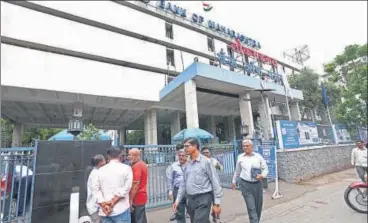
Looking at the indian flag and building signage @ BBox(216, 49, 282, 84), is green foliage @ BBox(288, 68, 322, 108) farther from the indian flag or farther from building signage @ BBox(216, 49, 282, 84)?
the indian flag

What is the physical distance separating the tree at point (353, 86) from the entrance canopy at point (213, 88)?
13.0 ft

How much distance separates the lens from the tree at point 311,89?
21703mm

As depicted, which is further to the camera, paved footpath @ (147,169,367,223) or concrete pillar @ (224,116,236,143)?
concrete pillar @ (224,116,236,143)

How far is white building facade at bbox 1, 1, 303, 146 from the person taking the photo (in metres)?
13.0

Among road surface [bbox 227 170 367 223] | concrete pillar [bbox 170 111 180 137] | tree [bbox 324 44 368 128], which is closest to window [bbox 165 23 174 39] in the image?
concrete pillar [bbox 170 111 180 137]

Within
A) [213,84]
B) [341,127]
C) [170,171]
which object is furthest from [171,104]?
[170,171]

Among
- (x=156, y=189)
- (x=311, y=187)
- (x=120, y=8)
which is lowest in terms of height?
(x=311, y=187)

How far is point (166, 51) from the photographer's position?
21.6 m

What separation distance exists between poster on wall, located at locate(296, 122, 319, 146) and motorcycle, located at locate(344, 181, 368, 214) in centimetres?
482

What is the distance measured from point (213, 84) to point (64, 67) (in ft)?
30.0

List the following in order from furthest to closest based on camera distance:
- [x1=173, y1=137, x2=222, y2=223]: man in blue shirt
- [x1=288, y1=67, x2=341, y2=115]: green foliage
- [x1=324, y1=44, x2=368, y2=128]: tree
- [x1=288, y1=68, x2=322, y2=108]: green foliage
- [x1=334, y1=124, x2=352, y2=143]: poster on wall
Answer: [x1=288, y1=68, x2=322, y2=108]: green foliage < [x1=288, y1=67, x2=341, y2=115]: green foliage < [x1=324, y1=44, x2=368, y2=128]: tree < [x1=334, y1=124, x2=352, y2=143]: poster on wall < [x1=173, y1=137, x2=222, y2=223]: man in blue shirt

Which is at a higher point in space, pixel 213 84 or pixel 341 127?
pixel 213 84

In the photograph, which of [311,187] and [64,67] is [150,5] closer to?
[64,67]

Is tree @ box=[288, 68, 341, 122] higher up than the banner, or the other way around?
tree @ box=[288, 68, 341, 122]
